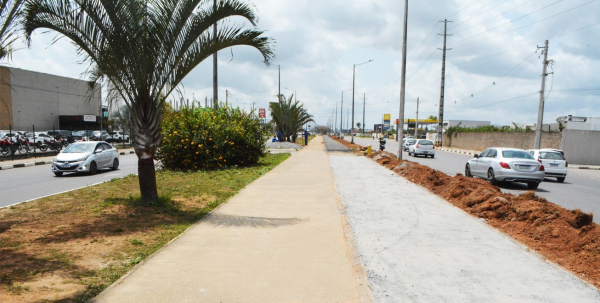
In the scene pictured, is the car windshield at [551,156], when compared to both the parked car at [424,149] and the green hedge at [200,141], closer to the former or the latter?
the green hedge at [200,141]

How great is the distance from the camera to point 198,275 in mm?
4859

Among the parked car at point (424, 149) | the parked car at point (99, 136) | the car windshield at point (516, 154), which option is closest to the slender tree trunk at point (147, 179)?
the car windshield at point (516, 154)

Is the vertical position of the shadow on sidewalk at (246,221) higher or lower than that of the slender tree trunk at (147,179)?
lower

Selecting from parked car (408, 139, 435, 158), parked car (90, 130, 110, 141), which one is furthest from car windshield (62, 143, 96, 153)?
parked car (90, 130, 110, 141)

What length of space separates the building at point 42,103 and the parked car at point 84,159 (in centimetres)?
3409

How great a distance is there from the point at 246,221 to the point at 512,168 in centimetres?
1038

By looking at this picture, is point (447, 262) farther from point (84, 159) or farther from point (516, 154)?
point (84, 159)

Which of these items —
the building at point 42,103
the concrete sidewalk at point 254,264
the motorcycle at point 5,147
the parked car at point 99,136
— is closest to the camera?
the concrete sidewalk at point 254,264

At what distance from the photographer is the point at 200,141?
57.1ft

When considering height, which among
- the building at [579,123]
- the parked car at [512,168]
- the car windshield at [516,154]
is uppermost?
the building at [579,123]

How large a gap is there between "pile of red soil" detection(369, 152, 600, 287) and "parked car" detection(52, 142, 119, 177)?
13.6 metres

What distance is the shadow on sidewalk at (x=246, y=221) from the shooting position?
7461 mm

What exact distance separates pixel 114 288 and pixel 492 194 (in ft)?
27.9

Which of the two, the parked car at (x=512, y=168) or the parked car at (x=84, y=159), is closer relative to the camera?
the parked car at (x=512, y=168)
